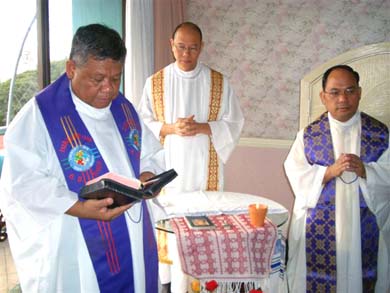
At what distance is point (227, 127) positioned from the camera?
3354 millimetres

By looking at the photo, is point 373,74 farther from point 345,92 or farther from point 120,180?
point 120,180

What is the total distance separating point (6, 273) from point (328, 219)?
Answer: 3.03 meters

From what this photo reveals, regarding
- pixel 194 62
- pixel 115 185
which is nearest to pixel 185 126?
pixel 194 62

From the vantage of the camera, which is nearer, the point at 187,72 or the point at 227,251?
the point at 227,251

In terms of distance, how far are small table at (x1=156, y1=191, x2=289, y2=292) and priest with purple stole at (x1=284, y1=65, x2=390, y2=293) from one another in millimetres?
208

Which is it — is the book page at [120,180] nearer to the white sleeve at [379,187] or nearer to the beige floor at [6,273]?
the white sleeve at [379,187]

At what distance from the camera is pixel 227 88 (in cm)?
346

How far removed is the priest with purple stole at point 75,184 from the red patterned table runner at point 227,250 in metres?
0.46

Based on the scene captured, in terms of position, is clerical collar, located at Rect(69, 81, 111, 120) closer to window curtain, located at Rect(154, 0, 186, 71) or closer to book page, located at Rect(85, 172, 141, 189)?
book page, located at Rect(85, 172, 141, 189)

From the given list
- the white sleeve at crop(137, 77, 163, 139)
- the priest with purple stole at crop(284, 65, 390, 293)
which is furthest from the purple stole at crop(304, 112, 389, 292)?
the white sleeve at crop(137, 77, 163, 139)

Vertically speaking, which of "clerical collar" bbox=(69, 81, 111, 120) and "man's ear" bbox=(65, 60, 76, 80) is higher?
"man's ear" bbox=(65, 60, 76, 80)

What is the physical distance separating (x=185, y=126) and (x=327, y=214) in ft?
3.61

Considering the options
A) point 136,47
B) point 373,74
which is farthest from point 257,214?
point 136,47

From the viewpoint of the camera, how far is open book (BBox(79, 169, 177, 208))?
4.93 feet
